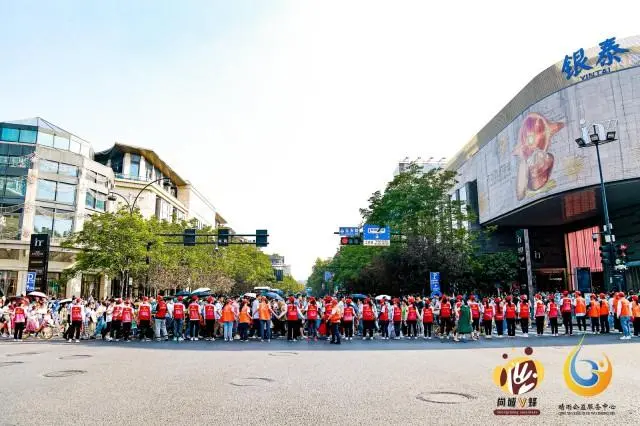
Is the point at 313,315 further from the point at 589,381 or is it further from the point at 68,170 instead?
the point at 68,170

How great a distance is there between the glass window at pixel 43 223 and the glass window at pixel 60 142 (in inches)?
287

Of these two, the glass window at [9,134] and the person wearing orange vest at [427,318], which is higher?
the glass window at [9,134]

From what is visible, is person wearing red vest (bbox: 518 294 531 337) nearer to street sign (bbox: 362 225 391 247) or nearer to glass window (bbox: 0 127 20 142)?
street sign (bbox: 362 225 391 247)

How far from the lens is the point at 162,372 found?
9.83 metres

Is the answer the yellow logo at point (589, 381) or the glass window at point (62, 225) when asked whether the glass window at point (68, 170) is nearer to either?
the glass window at point (62, 225)

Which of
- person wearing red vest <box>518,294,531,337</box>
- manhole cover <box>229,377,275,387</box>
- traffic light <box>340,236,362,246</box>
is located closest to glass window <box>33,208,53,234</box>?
traffic light <box>340,236,362,246</box>

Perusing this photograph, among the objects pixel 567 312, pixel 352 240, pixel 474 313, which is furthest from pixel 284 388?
pixel 352 240

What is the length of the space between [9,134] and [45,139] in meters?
2.81

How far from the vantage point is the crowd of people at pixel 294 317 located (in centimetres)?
1858

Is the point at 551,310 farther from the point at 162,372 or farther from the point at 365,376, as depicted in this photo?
the point at 162,372

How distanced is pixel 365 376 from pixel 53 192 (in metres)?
41.6

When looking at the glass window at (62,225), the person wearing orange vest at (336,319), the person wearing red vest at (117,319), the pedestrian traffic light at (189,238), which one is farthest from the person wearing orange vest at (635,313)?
the glass window at (62,225)

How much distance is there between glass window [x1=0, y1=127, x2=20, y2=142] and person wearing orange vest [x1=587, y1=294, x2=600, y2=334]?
44.9 m

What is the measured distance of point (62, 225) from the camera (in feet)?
141
